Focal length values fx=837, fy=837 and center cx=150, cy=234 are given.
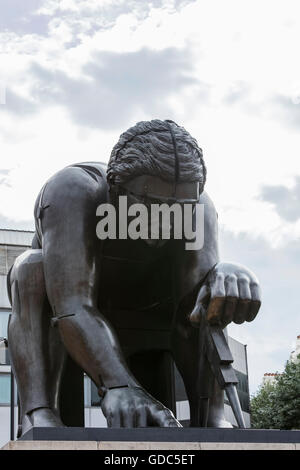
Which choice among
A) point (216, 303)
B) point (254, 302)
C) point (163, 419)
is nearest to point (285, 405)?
point (254, 302)

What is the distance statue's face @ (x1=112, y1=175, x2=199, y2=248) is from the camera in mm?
5762

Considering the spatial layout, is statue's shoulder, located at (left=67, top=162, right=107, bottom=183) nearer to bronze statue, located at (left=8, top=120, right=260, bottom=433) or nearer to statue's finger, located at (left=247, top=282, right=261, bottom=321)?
bronze statue, located at (left=8, top=120, right=260, bottom=433)

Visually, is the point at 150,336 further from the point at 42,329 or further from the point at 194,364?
the point at 42,329

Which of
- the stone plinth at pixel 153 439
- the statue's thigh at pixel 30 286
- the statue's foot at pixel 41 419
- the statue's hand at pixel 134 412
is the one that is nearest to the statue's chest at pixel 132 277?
the statue's thigh at pixel 30 286

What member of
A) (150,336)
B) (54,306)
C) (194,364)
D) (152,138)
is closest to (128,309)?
(150,336)

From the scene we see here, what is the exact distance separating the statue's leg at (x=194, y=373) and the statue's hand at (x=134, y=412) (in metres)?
0.86

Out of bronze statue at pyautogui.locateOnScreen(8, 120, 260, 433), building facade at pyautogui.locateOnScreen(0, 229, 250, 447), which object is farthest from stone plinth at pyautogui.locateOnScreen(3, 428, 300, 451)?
building facade at pyautogui.locateOnScreen(0, 229, 250, 447)

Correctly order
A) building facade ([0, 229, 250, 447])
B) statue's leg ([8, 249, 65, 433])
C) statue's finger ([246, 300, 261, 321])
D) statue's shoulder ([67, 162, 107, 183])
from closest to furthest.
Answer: statue's finger ([246, 300, 261, 321]) → statue's leg ([8, 249, 65, 433]) → statue's shoulder ([67, 162, 107, 183]) → building facade ([0, 229, 250, 447])

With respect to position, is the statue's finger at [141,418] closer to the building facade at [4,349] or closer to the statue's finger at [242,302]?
the statue's finger at [242,302]

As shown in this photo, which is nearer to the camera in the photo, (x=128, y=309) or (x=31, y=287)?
(x=31, y=287)

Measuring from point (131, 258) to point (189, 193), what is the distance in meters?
0.97

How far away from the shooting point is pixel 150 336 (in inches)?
278

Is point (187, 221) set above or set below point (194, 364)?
above

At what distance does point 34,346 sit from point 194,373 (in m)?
1.24
